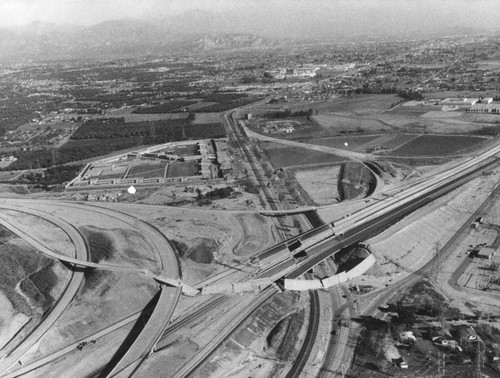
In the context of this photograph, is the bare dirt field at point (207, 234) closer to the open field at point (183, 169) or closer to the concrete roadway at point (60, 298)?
the concrete roadway at point (60, 298)

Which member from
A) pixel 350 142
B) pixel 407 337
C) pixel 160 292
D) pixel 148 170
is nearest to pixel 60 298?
pixel 160 292

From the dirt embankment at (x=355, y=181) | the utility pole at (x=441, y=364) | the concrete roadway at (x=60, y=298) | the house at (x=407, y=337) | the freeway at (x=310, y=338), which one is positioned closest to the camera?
the utility pole at (x=441, y=364)

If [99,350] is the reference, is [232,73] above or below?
above

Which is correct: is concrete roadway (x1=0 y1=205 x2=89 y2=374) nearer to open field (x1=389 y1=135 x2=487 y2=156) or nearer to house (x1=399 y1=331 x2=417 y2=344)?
house (x1=399 y1=331 x2=417 y2=344)

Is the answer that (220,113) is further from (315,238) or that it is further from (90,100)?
(315,238)

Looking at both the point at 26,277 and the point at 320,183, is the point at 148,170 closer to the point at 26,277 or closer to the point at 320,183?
the point at 320,183

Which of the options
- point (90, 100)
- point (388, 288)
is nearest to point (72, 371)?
point (388, 288)

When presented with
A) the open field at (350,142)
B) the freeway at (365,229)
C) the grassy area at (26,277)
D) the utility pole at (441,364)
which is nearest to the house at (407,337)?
the utility pole at (441,364)
